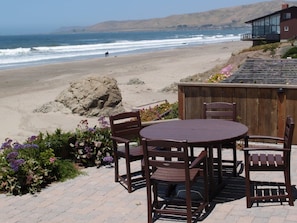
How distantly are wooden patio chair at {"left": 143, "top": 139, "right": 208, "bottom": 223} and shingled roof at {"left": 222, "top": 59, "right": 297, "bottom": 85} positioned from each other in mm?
6297

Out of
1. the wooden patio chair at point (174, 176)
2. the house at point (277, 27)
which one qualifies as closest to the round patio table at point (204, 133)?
the wooden patio chair at point (174, 176)

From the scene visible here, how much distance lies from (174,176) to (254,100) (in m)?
3.91

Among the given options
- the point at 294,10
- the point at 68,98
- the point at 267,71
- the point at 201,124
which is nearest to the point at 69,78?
the point at 68,98

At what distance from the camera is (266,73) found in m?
13.1

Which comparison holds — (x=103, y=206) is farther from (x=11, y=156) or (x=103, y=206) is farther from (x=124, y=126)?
(x=11, y=156)

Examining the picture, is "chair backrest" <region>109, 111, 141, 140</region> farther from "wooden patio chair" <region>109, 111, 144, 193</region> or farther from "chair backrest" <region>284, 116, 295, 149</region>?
"chair backrest" <region>284, 116, 295, 149</region>

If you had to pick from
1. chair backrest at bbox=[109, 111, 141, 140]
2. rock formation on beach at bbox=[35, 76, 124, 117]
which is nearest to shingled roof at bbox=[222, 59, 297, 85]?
rock formation on beach at bbox=[35, 76, 124, 117]

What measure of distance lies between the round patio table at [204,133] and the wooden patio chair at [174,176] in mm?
191

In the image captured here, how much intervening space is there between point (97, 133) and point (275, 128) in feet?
10.8

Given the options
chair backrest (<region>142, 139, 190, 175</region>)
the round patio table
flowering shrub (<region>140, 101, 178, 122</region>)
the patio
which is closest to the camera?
chair backrest (<region>142, 139, 190, 175</region>)

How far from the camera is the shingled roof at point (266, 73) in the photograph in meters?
12.2

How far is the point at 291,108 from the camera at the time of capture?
8.79 m

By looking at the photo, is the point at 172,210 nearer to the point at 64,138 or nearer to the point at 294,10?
the point at 64,138

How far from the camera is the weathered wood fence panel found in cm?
881
